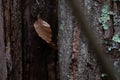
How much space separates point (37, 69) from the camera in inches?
42.5

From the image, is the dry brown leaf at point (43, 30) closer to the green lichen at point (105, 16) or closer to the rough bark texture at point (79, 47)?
the rough bark texture at point (79, 47)

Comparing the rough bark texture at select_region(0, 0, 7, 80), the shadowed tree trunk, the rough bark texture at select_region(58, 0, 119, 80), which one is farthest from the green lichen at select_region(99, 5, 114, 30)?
the rough bark texture at select_region(0, 0, 7, 80)

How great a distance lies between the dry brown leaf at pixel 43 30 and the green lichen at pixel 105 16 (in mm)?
257

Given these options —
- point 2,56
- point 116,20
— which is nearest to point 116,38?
point 116,20

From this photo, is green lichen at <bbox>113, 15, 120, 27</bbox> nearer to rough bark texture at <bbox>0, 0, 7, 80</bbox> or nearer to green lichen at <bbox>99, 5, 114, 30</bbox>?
green lichen at <bbox>99, 5, 114, 30</bbox>

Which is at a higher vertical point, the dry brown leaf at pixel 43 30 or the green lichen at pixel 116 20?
the green lichen at pixel 116 20

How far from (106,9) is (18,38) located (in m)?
0.37

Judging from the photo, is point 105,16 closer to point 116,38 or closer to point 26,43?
point 116,38

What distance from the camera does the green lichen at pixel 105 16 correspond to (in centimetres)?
82

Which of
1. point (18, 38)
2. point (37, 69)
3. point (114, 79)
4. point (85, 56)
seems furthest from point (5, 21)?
point (114, 79)

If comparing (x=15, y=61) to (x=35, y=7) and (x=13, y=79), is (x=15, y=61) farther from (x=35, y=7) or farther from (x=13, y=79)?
(x=35, y=7)

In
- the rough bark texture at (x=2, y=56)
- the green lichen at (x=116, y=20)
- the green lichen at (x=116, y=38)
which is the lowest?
the rough bark texture at (x=2, y=56)

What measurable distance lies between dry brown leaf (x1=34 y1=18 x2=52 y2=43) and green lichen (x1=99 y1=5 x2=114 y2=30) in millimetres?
257

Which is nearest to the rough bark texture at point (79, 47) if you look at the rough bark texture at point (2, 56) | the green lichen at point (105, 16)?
the green lichen at point (105, 16)
